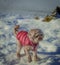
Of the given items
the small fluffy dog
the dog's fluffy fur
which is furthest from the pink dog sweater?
the dog's fluffy fur

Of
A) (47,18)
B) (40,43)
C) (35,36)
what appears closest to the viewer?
(35,36)

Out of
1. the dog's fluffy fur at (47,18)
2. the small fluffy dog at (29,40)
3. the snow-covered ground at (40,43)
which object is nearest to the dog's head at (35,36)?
the small fluffy dog at (29,40)

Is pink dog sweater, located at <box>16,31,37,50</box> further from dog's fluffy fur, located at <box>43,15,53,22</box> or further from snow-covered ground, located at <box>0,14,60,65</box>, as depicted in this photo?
dog's fluffy fur, located at <box>43,15,53,22</box>

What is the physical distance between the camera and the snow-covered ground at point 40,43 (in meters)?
0.86

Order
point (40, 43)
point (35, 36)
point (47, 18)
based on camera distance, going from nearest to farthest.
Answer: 1. point (35, 36)
2. point (40, 43)
3. point (47, 18)

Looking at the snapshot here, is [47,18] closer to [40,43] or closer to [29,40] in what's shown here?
[40,43]

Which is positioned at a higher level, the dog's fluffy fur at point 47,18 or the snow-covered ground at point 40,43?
the dog's fluffy fur at point 47,18

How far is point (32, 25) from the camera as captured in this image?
1.16 m

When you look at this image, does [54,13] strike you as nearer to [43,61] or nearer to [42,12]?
[42,12]

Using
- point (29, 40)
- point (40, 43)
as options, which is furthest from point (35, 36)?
point (40, 43)

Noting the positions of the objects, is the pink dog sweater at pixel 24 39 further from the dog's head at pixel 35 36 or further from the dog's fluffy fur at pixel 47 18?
the dog's fluffy fur at pixel 47 18

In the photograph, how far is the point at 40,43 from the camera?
99 centimetres

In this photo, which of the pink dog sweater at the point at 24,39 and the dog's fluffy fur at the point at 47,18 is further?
the dog's fluffy fur at the point at 47,18

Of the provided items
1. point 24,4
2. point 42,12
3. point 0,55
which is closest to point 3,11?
point 24,4
